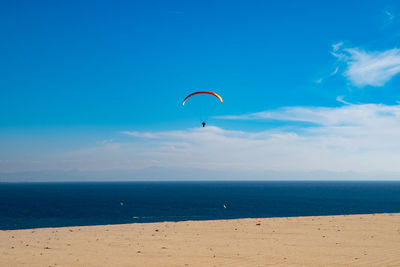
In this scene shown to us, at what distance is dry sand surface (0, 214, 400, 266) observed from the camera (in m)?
15.9

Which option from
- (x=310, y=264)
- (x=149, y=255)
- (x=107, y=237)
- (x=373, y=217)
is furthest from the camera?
(x=373, y=217)

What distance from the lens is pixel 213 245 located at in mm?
19703

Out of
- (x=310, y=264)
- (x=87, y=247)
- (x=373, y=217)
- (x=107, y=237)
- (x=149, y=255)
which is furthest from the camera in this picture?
(x=373, y=217)

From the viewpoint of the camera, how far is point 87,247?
19078mm

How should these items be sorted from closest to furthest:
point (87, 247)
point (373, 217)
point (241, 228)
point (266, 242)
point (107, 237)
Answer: point (87, 247), point (266, 242), point (107, 237), point (241, 228), point (373, 217)

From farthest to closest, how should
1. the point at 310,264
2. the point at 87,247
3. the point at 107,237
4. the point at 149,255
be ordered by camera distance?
the point at 107,237, the point at 87,247, the point at 149,255, the point at 310,264

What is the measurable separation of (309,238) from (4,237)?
→ 22105 millimetres

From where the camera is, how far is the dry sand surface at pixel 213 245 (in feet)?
52.2

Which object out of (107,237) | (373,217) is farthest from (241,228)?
(373,217)

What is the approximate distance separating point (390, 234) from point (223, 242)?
12.7 m

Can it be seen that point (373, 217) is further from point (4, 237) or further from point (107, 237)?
point (4, 237)

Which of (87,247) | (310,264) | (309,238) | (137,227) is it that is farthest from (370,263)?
→ (137,227)

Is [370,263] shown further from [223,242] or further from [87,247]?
[87,247]

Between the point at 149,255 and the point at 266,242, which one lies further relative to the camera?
the point at 266,242
